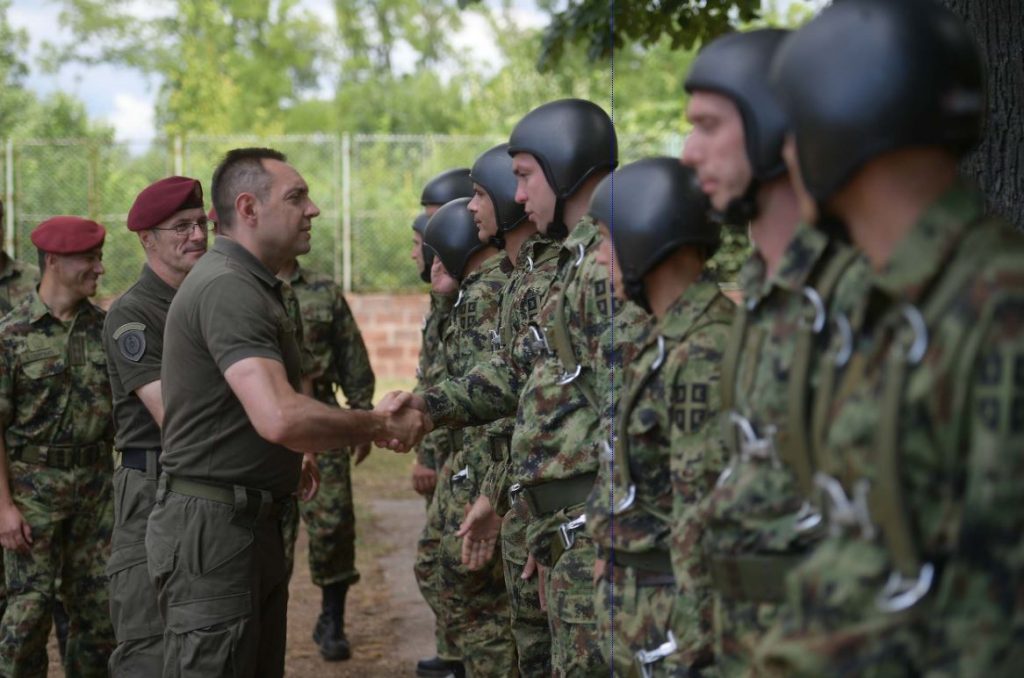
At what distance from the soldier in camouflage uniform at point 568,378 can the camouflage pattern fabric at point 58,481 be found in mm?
2753

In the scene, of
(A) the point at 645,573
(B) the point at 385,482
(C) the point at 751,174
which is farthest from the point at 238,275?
(B) the point at 385,482

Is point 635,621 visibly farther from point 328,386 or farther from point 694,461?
point 328,386

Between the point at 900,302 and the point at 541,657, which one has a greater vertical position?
the point at 900,302

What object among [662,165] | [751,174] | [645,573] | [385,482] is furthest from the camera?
[385,482]

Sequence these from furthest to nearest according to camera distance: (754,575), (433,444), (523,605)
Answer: (433,444)
(523,605)
(754,575)

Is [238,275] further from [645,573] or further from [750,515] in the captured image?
[750,515]

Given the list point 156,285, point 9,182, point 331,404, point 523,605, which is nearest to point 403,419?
point 523,605

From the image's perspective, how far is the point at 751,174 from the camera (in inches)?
125

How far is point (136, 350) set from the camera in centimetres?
580

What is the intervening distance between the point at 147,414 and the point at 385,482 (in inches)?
331

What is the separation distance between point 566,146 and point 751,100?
194cm

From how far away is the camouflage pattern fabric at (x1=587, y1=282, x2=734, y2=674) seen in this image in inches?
130

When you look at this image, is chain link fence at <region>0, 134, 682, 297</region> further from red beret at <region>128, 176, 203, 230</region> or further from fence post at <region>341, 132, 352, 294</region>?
red beret at <region>128, 176, 203, 230</region>

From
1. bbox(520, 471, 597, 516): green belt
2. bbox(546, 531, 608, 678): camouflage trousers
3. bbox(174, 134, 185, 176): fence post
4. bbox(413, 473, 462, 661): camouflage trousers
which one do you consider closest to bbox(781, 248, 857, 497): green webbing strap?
bbox(546, 531, 608, 678): camouflage trousers
